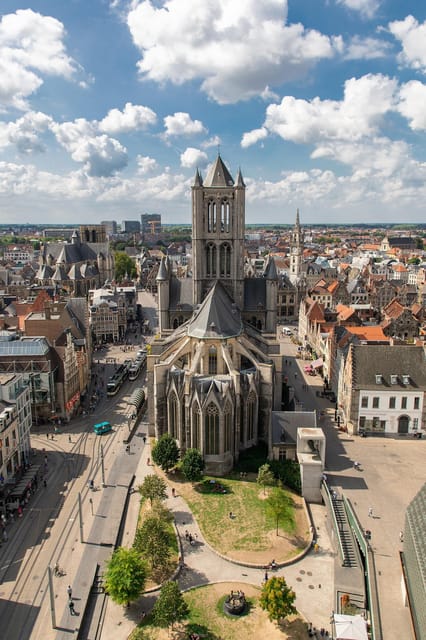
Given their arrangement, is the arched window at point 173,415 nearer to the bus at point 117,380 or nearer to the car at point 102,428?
the car at point 102,428

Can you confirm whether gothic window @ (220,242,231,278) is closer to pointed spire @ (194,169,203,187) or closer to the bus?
pointed spire @ (194,169,203,187)

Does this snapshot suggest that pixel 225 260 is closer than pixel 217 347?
No

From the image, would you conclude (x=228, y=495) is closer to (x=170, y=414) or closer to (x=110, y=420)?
(x=170, y=414)

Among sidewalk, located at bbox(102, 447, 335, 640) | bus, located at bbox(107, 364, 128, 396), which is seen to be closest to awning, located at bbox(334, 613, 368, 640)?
sidewalk, located at bbox(102, 447, 335, 640)

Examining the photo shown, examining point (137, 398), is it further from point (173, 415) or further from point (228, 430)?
point (228, 430)

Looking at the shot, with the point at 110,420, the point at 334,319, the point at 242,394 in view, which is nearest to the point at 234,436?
the point at 242,394

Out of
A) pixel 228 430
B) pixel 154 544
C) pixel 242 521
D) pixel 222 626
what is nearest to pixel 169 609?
pixel 222 626
